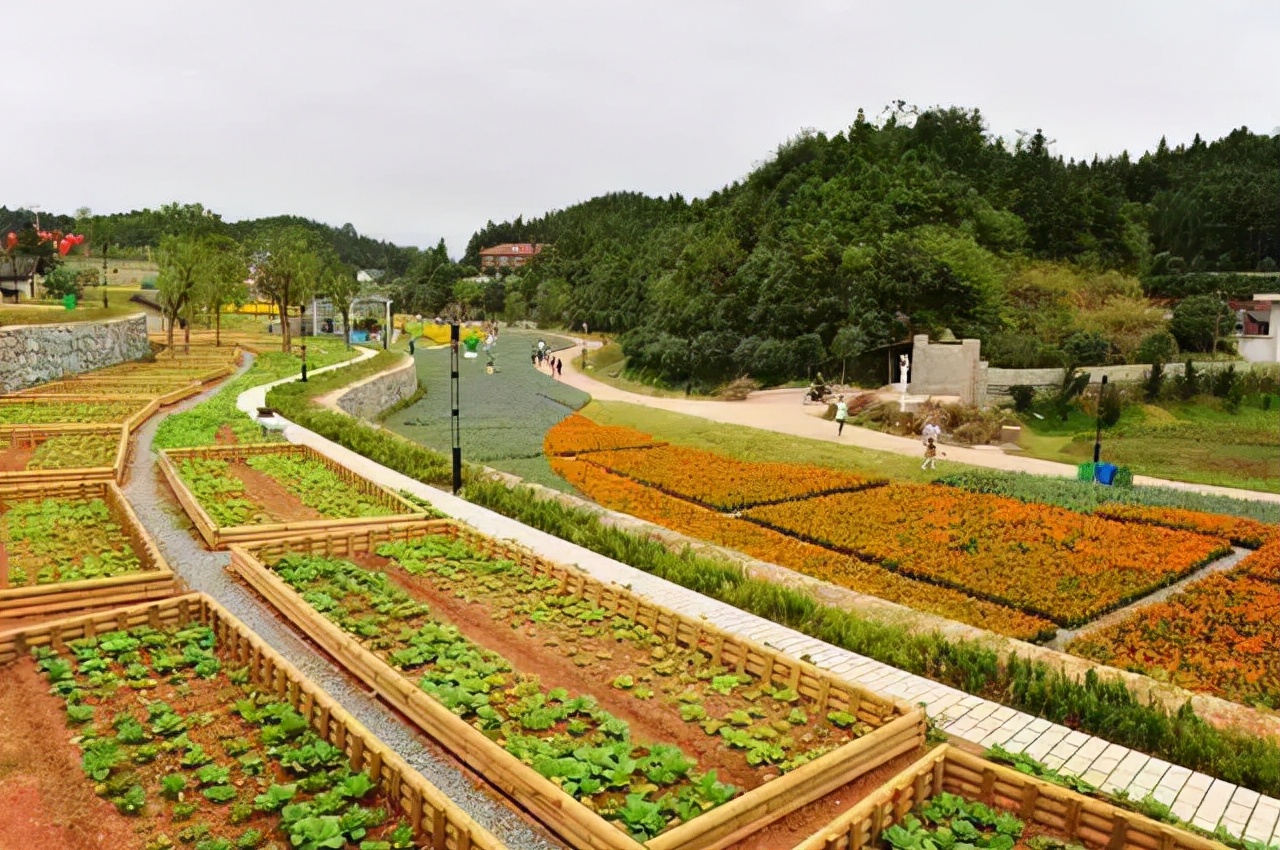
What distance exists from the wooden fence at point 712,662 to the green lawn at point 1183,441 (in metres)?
22.1

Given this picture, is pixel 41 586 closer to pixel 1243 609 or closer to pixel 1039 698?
pixel 1039 698

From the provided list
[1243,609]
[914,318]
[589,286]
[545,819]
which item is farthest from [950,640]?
[589,286]

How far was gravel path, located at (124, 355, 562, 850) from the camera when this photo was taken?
711 centimetres

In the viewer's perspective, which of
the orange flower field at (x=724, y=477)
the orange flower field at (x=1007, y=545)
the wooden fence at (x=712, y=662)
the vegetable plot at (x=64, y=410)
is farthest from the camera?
the vegetable plot at (x=64, y=410)

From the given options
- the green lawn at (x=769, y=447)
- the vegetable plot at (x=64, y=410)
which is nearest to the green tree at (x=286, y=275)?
the vegetable plot at (x=64, y=410)

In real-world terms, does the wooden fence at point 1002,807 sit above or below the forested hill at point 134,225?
below

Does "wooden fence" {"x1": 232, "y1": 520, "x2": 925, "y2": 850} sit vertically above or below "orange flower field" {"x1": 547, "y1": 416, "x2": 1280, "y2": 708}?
above

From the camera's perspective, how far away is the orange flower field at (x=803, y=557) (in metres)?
12.5

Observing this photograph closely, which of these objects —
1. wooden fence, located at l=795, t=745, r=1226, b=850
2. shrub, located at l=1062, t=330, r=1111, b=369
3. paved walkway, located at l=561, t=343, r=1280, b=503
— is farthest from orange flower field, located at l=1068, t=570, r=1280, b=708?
shrub, located at l=1062, t=330, r=1111, b=369

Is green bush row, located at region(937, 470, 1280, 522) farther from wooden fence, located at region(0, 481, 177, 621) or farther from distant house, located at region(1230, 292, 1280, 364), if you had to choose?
distant house, located at region(1230, 292, 1280, 364)

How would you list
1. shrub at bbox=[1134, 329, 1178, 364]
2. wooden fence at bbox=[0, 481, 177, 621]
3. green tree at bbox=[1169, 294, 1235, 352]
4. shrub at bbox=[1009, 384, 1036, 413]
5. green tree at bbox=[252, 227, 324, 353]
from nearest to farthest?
wooden fence at bbox=[0, 481, 177, 621], shrub at bbox=[1009, 384, 1036, 413], shrub at bbox=[1134, 329, 1178, 364], green tree at bbox=[1169, 294, 1235, 352], green tree at bbox=[252, 227, 324, 353]

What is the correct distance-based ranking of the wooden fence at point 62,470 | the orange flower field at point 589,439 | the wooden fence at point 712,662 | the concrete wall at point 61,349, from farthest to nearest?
the concrete wall at point 61,349
the orange flower field at point 589,439
the wooden fence at point 62,470
the wooden fence at point 712,662

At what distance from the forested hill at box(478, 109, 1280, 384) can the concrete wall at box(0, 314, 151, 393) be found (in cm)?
3104

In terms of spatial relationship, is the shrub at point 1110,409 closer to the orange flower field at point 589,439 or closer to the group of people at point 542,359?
the orange flower field at point 589,439
